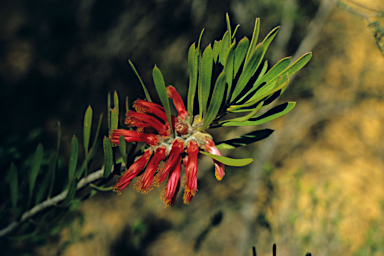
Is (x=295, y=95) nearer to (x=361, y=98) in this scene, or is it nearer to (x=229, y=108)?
(x=361, y=98)

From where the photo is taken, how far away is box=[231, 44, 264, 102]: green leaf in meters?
0.26

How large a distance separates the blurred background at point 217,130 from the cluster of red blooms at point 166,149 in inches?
39.2

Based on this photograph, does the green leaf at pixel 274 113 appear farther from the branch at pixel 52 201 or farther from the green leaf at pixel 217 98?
the branch at pixel 52 201

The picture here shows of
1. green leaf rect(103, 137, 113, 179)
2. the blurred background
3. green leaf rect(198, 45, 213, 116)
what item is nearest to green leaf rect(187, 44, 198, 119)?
green leaf rect(198, 45, 213, 116)

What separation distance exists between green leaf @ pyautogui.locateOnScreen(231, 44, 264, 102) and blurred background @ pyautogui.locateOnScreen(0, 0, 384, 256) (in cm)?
102

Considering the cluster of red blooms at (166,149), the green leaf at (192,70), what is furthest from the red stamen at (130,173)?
the green leaf at (192,70)

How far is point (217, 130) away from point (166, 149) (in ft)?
5.71

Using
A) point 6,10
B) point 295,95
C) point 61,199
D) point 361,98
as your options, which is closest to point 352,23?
point 361,98

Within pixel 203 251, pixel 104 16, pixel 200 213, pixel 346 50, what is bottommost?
pixel 203 251

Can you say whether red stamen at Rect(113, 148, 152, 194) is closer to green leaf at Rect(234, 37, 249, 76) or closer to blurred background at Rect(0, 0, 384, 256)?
green leaf at Rect(234, 37, 249, 76)

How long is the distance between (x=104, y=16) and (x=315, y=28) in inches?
64.2

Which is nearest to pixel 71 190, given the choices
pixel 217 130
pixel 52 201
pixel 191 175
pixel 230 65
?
pixel 52 201

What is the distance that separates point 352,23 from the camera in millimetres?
2197

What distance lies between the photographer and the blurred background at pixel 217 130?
1.51 meters
